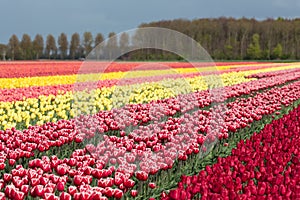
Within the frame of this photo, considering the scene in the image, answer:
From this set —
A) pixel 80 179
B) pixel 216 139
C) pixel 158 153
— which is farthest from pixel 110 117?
pixel 80 179

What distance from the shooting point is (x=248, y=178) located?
355 cm

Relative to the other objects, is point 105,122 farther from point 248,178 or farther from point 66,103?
point 248,178

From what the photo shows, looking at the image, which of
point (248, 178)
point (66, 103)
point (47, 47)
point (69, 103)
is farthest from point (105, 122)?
point (47, 47)

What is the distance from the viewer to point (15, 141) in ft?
15.3

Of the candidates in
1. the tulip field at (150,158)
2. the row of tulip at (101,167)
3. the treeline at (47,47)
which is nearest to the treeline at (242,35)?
the treeline at (47,47)

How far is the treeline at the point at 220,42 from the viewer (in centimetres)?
6450

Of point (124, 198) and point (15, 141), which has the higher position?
point (15, 141)

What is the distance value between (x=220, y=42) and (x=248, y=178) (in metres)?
74.4

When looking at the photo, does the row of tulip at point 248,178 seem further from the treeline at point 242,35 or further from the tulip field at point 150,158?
the treeline at point 242,35

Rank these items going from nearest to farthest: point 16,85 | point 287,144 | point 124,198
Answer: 1. point 124,198
2. point 287,144
3. point 16,85

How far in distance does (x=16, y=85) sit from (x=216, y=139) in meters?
10.2

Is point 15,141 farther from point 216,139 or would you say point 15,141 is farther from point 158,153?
point 216,139

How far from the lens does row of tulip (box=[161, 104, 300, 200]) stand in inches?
118

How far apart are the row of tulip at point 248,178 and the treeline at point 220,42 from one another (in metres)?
59.3
